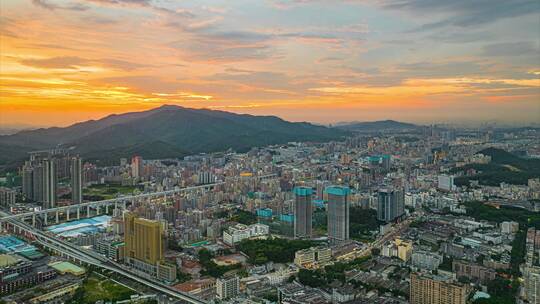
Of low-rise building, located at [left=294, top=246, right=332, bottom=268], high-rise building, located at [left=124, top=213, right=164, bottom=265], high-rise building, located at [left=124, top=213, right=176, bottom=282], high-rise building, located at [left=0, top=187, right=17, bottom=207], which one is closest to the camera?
high-rise building, located at [left=124, top=213, right=176, bottom=282]

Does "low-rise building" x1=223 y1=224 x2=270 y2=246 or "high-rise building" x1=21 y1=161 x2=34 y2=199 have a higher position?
"high-rise building" x1=21 y1=161 x2=34 y2=199

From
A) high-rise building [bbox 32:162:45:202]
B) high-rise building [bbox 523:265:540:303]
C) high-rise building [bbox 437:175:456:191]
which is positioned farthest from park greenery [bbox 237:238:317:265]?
high-rise building [bbox 437:175:456:191]

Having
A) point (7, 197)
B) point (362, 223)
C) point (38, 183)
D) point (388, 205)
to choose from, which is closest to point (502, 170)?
point (388, 205)

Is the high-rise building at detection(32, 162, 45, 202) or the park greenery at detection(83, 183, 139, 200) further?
the park greenery at detection(83, 183, 139, 200)

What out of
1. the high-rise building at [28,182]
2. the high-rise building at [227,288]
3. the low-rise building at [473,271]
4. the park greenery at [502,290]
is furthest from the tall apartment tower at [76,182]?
the park greenery at [502,290]

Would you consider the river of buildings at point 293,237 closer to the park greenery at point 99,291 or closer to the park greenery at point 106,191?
the park greenery at point 106,191

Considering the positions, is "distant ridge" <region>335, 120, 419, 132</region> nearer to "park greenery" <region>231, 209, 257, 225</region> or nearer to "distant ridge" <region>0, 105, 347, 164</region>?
"distant ridge" <region>0, 105, 347, 164</region>
